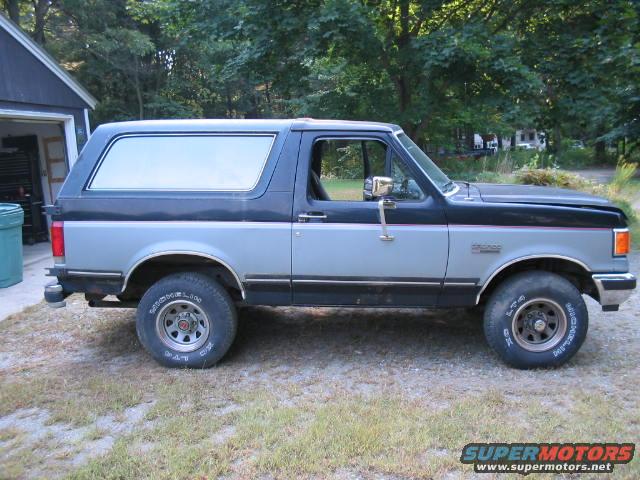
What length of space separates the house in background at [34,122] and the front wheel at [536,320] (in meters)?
9.23

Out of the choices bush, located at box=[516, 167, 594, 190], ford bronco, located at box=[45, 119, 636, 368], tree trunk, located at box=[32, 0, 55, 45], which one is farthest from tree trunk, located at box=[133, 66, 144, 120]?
ford bronco, located at box=[45, 119, 636, 368]

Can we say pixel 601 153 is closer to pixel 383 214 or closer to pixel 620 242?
pixel 620 242

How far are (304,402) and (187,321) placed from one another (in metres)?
1.32

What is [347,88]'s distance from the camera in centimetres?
1333

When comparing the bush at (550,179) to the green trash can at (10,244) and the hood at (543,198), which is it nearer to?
the hood at (543,198)

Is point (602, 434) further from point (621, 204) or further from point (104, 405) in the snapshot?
point (621, 204)

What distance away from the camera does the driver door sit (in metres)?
4.44

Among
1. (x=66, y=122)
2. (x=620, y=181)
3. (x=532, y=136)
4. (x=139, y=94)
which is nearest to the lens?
(x=620, y=181)

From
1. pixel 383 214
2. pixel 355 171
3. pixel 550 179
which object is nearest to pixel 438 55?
pixel 550 179

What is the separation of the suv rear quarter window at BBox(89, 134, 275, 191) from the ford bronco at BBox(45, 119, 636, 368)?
0.04ft

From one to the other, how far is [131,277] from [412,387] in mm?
2618

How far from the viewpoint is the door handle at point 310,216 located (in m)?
4.47

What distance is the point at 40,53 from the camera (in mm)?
10625

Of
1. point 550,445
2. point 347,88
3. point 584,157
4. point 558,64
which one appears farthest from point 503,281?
point 584,157
